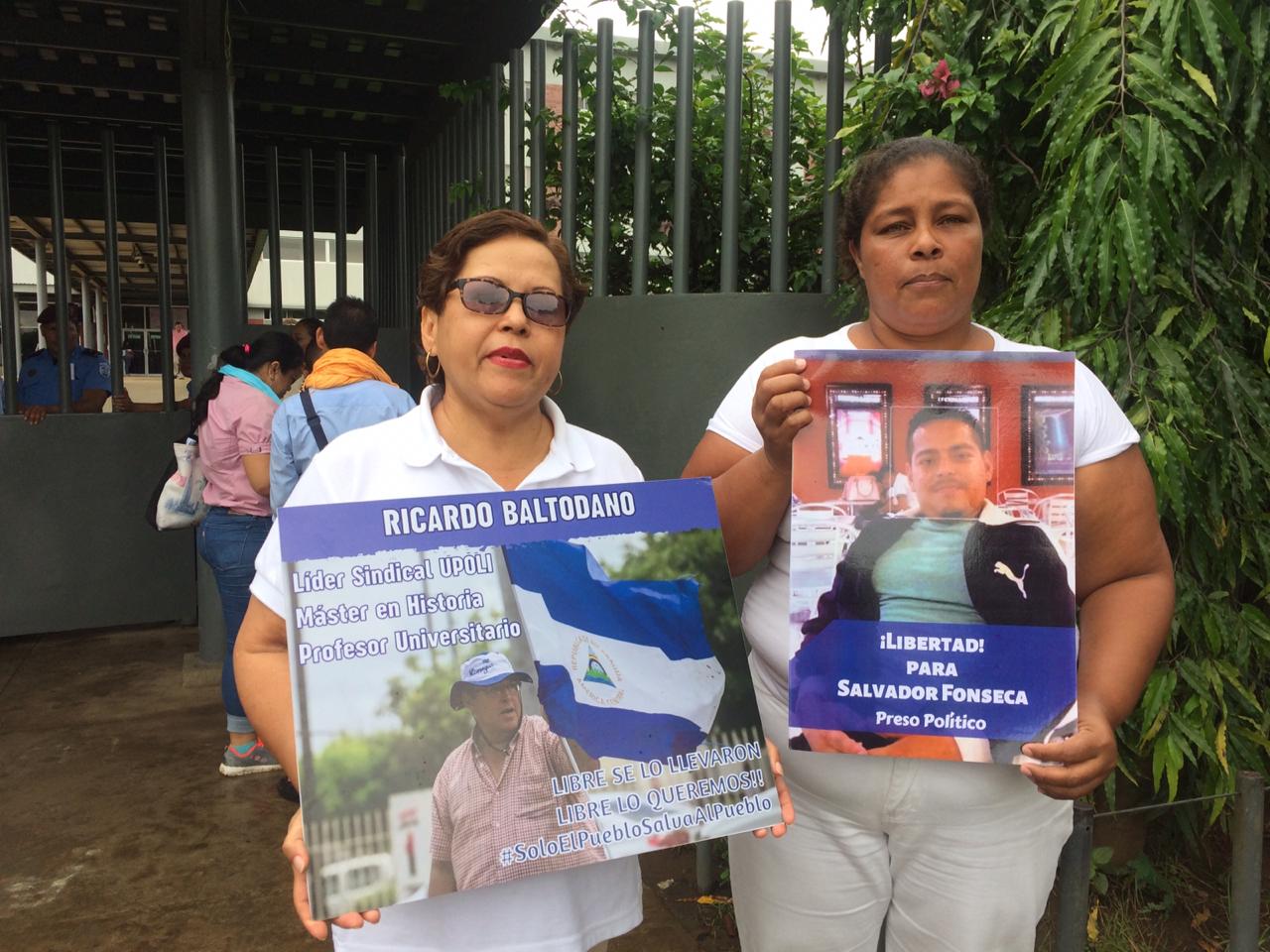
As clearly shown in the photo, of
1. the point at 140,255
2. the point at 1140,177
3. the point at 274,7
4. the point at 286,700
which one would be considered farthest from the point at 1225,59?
the point at 140,255

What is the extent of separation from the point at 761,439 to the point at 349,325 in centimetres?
285

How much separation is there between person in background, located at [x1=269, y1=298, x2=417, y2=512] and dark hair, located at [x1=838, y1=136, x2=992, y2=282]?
241 cm

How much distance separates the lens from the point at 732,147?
3.48 m

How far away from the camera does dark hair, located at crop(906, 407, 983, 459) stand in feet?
4.88

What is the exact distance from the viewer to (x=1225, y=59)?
2412 mm

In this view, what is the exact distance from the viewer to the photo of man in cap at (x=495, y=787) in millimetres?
1292

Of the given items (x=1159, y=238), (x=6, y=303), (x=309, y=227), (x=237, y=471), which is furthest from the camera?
(x=309, y=227)

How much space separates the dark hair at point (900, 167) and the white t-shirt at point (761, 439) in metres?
0.20

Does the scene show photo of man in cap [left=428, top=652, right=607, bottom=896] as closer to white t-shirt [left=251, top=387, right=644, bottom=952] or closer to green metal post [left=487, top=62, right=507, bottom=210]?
white t-shirt [left=251, top=387, right=644, bottom=952]

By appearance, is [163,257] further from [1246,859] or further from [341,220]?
[1246,859]

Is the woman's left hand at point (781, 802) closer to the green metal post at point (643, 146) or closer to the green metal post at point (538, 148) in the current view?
the green metal post at point (643, 146)

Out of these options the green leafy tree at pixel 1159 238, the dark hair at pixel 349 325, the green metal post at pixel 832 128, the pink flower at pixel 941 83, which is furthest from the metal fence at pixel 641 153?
the dark hair at pixel 349 325

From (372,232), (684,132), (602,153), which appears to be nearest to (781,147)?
(684,132)

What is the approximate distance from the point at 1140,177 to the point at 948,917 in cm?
165
